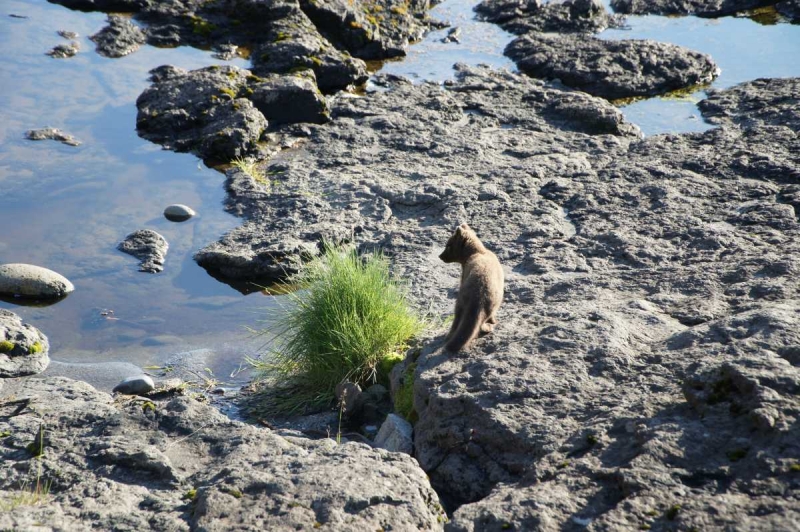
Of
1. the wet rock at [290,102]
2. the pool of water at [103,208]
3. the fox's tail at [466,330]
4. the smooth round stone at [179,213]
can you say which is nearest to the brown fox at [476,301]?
the fox's tail at [466,330]

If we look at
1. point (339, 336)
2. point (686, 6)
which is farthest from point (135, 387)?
point (686, 6)

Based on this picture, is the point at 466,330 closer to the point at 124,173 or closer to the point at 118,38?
the point at 124,173

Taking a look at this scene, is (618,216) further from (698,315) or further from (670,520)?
(670,520)

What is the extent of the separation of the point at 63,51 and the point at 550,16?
26.7 ft

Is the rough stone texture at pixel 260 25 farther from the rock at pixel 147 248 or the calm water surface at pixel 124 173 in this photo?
the rock at pixel 147 248

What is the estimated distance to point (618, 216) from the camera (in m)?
7.46

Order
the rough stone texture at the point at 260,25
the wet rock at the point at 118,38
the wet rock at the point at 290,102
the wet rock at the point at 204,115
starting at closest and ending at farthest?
the wet rock at the point at 204,115
the wet rock at the point at 290,102
the wet rock at the point at 118,38
the rough stone texture at the point at 260,25

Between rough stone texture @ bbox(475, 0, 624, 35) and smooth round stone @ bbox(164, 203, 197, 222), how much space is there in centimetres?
745

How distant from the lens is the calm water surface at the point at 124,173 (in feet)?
24.1

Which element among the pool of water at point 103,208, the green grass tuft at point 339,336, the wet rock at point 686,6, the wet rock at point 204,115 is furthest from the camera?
the wet rock at point 686,6

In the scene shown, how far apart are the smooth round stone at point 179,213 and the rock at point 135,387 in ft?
9.34

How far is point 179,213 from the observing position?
878 centimetres

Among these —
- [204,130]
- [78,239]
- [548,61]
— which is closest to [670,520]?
[78,239]

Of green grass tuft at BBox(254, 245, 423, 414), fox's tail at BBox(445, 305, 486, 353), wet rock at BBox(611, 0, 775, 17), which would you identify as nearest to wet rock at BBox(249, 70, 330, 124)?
green grass tuft at BBox(254, 245, 423, 414)
